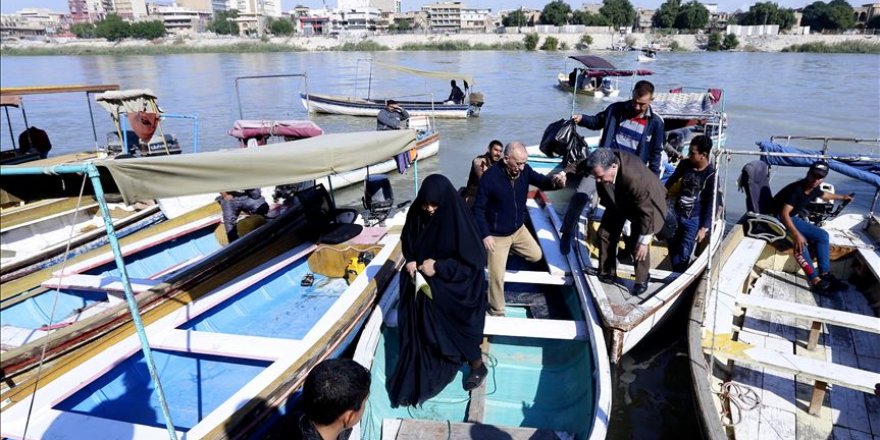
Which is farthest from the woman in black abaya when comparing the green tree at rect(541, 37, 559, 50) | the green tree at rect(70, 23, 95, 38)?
the green tree at rect(70, 23, 95, 38)

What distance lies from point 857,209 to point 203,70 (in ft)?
146

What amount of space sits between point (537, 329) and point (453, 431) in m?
1.15

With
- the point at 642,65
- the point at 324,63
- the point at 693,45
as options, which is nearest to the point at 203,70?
the point at 324,63

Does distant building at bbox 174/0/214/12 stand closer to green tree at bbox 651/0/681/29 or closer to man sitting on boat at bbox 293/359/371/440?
green tree at bbox 651/0/681/29

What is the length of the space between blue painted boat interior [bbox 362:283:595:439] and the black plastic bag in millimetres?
2293

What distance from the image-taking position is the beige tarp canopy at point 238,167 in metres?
2.53

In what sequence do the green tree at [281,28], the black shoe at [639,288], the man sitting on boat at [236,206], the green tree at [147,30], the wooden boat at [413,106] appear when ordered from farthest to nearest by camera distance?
the green tree at [281,28], the green tree at [147,30], the wooden boat at [413,106], the man sitting on boat at [236,206], the black shoe at [639,288]

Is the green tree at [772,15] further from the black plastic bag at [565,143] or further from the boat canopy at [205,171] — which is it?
the boat canopy at [205,171]

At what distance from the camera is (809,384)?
3.98 meters

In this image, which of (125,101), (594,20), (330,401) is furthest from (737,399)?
(594,20)

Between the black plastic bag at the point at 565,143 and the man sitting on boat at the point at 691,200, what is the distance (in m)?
1.37

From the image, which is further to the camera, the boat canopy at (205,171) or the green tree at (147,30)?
the green tree at (147,30)

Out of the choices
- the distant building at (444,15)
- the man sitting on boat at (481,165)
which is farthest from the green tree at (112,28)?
the man sitting on boat at (481,165)

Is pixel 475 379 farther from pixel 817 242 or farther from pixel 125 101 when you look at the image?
pixel 125 101
